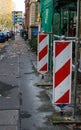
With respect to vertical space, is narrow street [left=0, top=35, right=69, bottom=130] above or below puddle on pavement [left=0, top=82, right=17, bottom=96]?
above

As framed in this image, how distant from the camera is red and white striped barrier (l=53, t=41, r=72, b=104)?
335 inches

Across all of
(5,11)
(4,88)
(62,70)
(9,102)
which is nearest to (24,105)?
(9,102)

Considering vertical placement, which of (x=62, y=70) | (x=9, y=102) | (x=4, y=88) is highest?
(x=62, y=70)

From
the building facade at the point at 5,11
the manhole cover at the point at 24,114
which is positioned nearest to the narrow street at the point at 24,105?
the manhole cover at the point at 24,114

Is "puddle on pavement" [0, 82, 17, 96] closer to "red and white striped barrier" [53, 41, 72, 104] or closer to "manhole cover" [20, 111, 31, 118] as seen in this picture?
"manhole cover" [20, 111, 31, 118]

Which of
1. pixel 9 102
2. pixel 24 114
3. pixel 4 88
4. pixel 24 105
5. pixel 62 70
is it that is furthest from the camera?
pixel 4 88

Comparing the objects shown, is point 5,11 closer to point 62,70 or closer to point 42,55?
point 42,55

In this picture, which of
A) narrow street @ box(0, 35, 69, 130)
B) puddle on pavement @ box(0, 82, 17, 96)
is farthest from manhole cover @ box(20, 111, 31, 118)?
puddle on pavement @ box(0, 82, 17, 96)

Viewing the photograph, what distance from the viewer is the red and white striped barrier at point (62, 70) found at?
Answer: 850 centimetres

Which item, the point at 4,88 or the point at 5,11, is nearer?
the point at 4,88

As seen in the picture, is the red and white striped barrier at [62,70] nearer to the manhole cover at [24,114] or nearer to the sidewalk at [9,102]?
the manhole cover at [24,114]

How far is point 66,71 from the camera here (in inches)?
340

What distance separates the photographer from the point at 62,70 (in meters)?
8.62

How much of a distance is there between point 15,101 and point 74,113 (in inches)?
94.5
